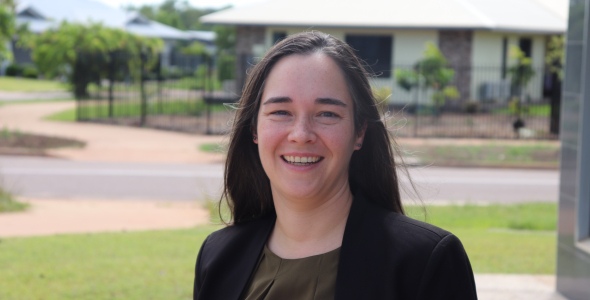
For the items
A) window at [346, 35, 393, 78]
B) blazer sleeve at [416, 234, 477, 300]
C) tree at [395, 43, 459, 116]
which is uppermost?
window at [346, 35, 393, 78]

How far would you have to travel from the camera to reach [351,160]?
2.19 metres

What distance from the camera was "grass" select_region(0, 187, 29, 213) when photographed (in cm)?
973

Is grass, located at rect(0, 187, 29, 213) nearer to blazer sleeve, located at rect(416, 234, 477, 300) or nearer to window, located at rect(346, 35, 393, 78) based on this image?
blazer sleeve, located at rect(416, 234, 477, 300)

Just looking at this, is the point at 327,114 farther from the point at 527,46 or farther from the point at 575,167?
the point at 527,46

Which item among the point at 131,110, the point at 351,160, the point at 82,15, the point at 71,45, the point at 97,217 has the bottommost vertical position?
the point at 97,217

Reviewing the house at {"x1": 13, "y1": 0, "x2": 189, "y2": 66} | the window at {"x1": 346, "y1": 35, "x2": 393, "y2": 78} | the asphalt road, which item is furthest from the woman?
the house at {"x1": 13, "y1": 0, "x2": 189, "y2": 66}

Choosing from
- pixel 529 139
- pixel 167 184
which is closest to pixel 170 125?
pixel 167 184

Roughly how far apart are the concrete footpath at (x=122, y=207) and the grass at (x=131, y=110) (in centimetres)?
112

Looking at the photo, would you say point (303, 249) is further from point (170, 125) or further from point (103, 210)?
point (170, 125)

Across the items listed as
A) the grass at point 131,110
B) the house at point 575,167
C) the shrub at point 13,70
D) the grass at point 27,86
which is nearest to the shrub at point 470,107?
the grass at point 131,110

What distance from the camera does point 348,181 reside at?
7.08 ft

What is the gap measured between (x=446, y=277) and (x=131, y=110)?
2584 cm

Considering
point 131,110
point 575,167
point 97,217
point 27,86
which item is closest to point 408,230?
point 575,167

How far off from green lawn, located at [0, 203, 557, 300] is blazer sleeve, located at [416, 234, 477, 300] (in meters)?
2.73
